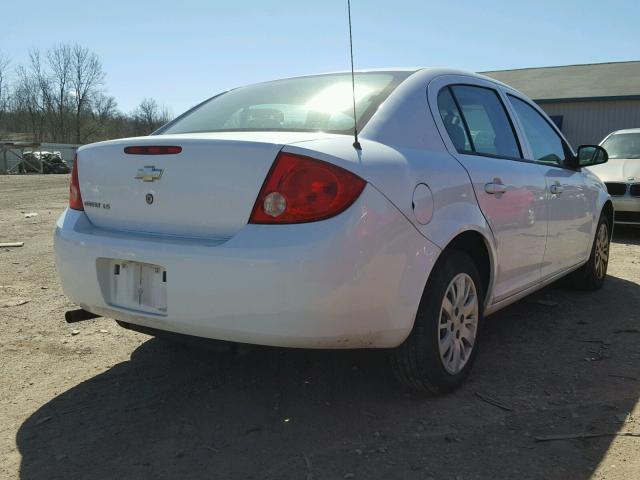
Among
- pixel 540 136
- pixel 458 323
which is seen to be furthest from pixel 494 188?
pixel 540 136

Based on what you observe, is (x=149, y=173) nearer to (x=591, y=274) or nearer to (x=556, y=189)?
(x=556, y=189)

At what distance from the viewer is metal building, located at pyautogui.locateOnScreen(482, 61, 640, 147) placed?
21.8 m

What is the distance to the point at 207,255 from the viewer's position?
7.60ft

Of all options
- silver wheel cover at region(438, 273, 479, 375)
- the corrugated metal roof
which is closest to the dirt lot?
silver wheel cover at region(438, 273, 479, 375)

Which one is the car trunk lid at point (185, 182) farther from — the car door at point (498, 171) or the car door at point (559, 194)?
the car door at point (559, 194)

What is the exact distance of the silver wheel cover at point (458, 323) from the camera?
9.36 ft

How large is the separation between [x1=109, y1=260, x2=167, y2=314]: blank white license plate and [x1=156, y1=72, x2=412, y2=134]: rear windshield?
0.83 metres

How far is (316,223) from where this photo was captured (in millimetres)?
2246

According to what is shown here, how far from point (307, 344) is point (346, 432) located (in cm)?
49

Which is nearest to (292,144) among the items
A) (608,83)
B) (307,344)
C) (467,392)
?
Result: (307,344)

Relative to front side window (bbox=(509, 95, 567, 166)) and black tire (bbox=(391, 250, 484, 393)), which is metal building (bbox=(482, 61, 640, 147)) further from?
black tire (bbox=(391, 250, 484, 393))

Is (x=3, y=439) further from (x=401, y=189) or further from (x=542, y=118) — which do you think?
(x=542, y=118)

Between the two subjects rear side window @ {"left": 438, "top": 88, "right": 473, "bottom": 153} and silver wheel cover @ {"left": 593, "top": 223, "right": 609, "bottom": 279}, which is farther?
silver wheel cover @ {"left": 593, "top": 223, "right": 609, "bottom": 279}

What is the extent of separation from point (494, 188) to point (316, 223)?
134 centimetres
